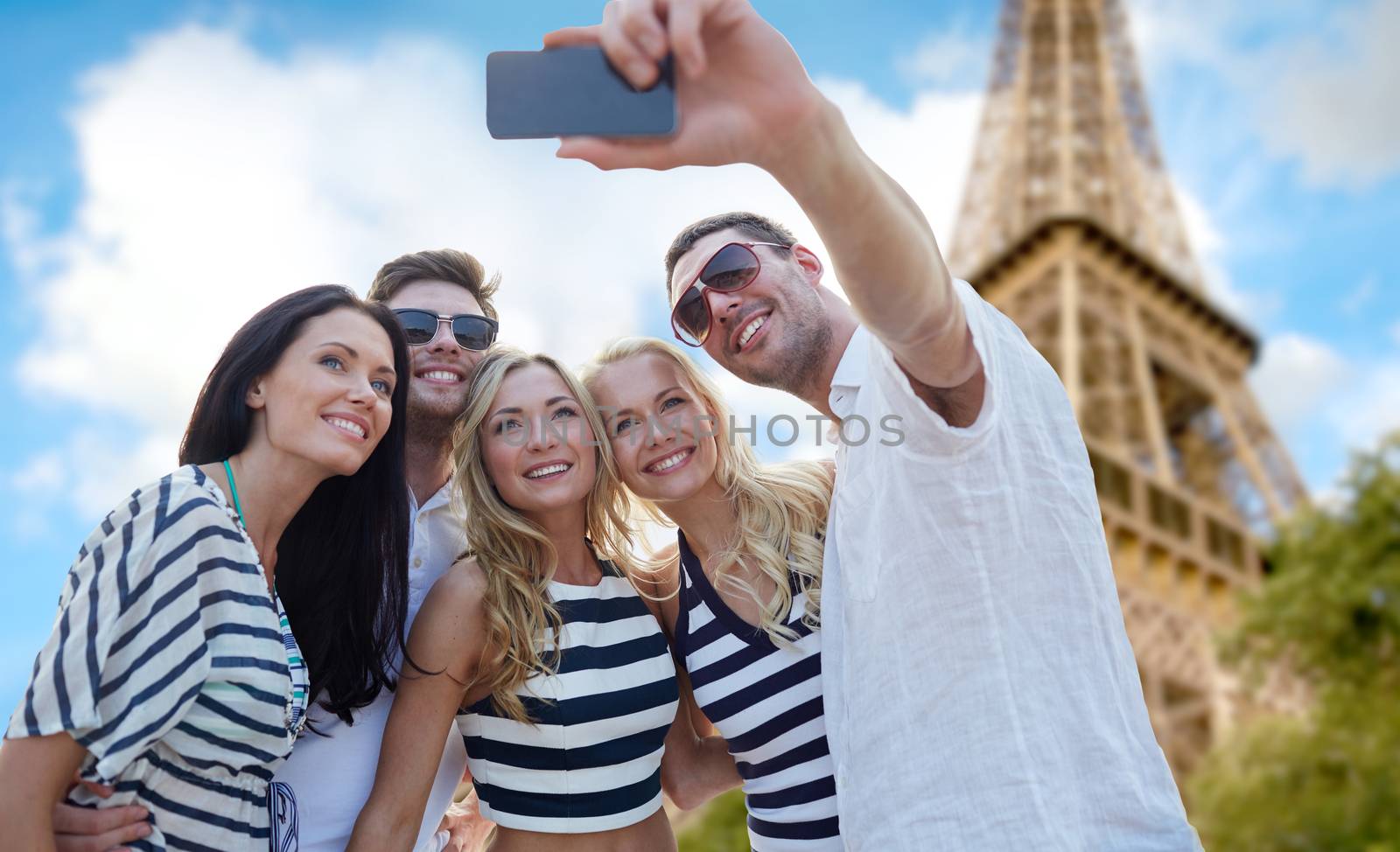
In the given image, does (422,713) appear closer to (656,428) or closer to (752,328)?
(656,428)

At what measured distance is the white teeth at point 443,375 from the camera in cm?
343

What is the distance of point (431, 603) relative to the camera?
2699 mm

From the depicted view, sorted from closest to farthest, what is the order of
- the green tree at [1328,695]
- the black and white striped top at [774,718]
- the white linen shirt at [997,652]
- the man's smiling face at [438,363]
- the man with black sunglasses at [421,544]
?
the white linen shirt at [997,652], the man with black sunglasses at [421,544], the black and white striped top at [774,718], the man's smiling face at [438,363], the green tree at [1328,695]

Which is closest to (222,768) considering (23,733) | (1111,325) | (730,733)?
(23,733)

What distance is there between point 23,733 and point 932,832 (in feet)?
5.60

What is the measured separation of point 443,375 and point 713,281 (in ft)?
3.98

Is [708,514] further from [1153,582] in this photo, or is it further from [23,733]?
[1153,582]

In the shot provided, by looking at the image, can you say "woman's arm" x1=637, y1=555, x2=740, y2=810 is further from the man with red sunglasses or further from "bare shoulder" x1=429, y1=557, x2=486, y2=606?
the man with red sunglasses

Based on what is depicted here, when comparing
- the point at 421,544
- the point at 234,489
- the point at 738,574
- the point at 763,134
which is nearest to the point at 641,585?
the point at 738,574

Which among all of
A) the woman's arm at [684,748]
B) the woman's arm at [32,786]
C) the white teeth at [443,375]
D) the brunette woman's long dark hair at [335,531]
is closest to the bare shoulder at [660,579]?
the woman's arm at [684,748]

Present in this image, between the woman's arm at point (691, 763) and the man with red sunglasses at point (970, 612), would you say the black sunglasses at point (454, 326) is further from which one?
the man with red sunglasses at point (970, 612)

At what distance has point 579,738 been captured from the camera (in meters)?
2.68

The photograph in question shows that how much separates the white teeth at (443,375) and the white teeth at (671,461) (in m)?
0.93

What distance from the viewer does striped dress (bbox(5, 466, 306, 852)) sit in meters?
1.83
